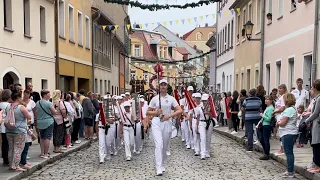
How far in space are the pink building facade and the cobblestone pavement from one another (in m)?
4.60

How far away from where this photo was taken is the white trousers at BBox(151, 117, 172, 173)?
9.57 meters

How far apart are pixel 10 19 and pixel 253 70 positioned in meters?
13.4

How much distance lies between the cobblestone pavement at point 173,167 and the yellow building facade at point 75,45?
997cm

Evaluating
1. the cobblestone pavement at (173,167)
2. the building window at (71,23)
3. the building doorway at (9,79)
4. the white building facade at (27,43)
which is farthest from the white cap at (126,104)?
the building window at (71,23)

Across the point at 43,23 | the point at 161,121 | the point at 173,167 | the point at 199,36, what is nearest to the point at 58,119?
the point at 173,167

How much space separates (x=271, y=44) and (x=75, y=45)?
10079mm

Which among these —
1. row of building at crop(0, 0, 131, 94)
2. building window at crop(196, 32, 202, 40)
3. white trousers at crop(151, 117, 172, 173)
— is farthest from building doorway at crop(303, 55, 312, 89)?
building window at crop(196, 32, 202, 40)

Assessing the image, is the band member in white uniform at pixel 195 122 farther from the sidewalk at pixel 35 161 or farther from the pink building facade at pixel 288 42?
the pink building facade at pixel 288 42

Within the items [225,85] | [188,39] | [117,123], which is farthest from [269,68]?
[188,39]

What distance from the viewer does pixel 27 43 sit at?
58.2 feet

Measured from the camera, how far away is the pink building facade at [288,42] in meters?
15.8

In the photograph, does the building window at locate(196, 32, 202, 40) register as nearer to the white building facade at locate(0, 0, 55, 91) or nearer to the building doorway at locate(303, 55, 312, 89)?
the white building facade at locate(0, 0, 55, 91)

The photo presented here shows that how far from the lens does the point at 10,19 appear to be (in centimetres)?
1597

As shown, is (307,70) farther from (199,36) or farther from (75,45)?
(199,36)
